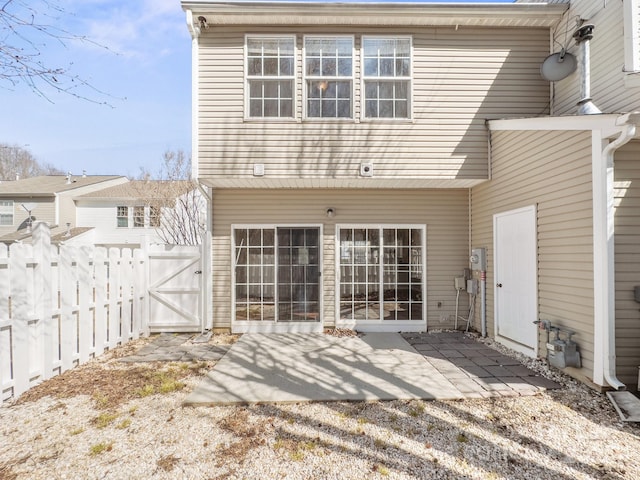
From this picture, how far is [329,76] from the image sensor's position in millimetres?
5836

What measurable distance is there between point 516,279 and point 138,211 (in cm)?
1654

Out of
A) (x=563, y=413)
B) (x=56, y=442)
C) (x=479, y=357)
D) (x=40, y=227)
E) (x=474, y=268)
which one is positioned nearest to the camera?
(x=56, y=442)

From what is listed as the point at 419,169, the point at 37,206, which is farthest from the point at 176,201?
the point at 419,169

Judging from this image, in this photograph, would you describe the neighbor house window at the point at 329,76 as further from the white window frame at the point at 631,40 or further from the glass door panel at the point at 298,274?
the white window frame at the point at 631,40

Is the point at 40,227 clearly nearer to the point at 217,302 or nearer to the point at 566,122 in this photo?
the point at 217,302

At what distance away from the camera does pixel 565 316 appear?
13.7ft

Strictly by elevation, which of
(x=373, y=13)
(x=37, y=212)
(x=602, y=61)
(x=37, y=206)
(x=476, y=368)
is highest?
(x=373, y=13)

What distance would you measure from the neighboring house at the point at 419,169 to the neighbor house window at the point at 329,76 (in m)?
0.02

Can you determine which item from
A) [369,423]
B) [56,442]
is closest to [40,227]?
[56,442]

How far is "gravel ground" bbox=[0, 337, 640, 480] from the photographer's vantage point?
2.46 metres

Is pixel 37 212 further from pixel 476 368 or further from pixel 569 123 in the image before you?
pixel 569 123

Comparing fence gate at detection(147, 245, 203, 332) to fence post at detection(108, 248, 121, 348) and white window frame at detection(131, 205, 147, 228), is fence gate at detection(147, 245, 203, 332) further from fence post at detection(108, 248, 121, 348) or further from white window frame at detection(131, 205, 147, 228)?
white window frame at detection(131, 205, 147, 228)

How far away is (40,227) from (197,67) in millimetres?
3527

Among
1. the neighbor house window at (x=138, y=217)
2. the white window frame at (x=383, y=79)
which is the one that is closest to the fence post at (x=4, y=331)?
the white window frame at (x=383, y=79)
